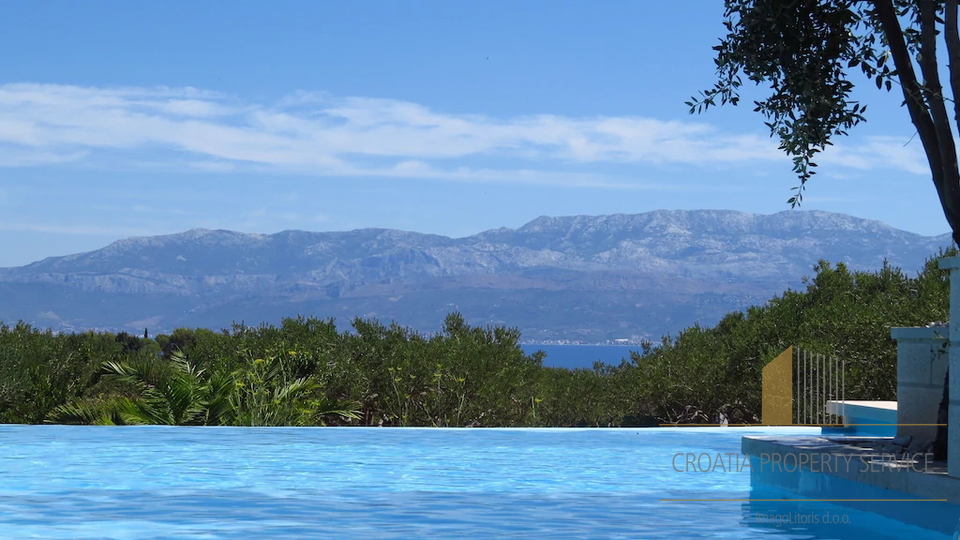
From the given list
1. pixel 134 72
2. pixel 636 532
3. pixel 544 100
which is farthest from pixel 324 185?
pixel 636 532

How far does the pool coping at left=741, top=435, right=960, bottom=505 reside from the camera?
20.5 feet

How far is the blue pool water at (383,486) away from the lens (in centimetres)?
721

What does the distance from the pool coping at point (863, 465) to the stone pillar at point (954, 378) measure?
0.12 metres

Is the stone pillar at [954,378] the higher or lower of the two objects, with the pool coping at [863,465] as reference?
higher

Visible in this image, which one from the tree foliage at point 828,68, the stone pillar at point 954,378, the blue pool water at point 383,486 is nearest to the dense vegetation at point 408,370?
the blue pool water at point 383,486

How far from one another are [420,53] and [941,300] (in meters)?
20.1

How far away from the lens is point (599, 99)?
34.4 meters

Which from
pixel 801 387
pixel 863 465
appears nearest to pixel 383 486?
pixel 863 465

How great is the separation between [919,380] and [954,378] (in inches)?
71.8

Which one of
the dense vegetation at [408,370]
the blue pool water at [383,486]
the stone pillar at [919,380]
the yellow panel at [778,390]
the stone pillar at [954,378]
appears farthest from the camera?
the yellow panel at [778,390]

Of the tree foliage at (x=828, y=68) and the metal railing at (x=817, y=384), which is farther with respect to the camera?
the metal railing at (x=817, y=384)

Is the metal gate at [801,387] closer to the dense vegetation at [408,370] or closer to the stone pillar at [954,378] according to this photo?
the dense vegetation at [408,370]

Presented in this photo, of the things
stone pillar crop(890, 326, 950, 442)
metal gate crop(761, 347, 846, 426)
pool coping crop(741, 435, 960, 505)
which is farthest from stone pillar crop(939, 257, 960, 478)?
metal gate crop(761, 347, 846, 426)

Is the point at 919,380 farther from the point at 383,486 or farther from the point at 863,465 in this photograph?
the point at 383,486
